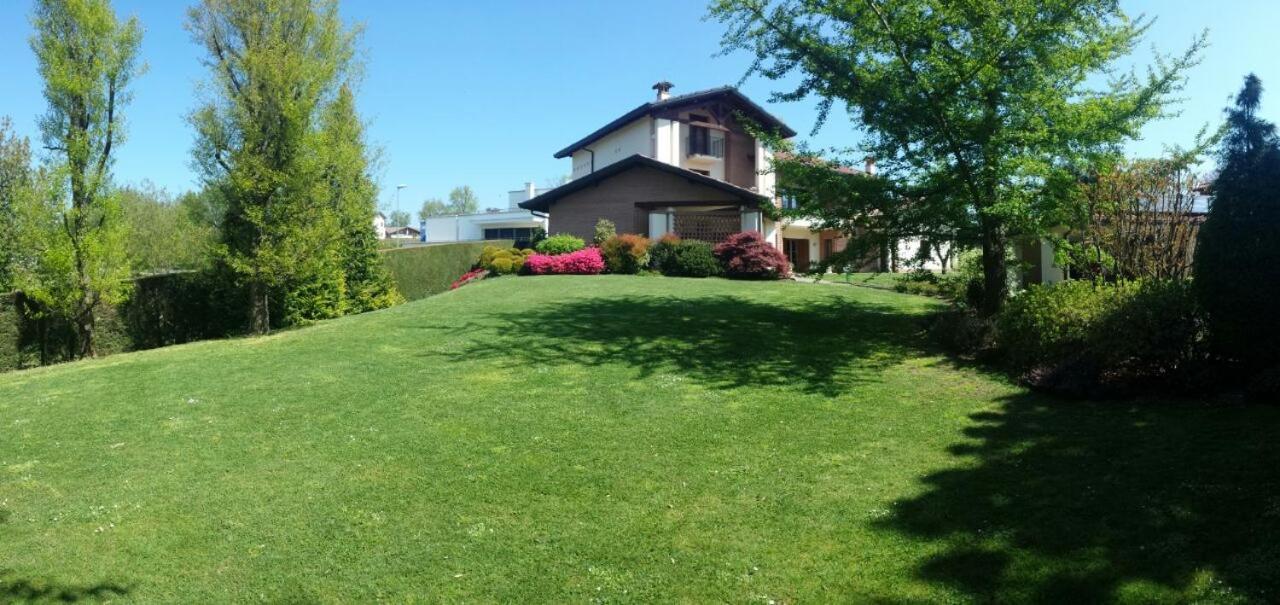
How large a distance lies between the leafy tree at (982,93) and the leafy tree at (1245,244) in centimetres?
279

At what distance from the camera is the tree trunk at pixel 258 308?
16.8 metres

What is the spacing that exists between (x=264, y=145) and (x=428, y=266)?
40.8 ft

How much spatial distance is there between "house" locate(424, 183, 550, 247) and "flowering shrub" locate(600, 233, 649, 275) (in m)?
29.4

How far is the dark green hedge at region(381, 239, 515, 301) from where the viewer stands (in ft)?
87.0

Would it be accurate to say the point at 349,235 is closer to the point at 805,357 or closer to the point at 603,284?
the point at 603,284

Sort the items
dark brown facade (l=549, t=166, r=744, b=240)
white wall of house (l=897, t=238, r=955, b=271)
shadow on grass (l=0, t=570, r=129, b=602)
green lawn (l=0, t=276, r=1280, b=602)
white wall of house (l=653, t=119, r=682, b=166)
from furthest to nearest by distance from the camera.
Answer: white wall of house (l=653, t=119, r=682, b=166), dark brown facade (l=549, t=166, r=744, b=240), white wall of house (l=897, t=238, r=955, b=271), shadow on grass (l=0, t=570, r=129, b=602), green lawn (l=0, t=276, r=1280, b=602)

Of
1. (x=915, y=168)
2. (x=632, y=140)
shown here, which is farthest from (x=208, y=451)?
(x=632, y=140)

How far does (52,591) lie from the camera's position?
4.71 m

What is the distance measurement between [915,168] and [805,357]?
383cm

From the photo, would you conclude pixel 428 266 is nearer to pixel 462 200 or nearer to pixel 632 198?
pixel 632 198

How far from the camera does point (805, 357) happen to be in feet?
35.3

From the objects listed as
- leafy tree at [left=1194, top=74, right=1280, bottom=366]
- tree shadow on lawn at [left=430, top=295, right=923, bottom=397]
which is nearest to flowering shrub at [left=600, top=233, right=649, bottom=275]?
tree shadow on lawn at [left=430, top=295, right=923, bottom=397]

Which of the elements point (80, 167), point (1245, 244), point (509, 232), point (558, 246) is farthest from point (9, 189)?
point (509, 232)

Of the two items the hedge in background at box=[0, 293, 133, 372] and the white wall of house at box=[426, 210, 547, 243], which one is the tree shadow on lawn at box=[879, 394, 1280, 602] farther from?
the white wall of house at box=[426, 210, 547, 243]
